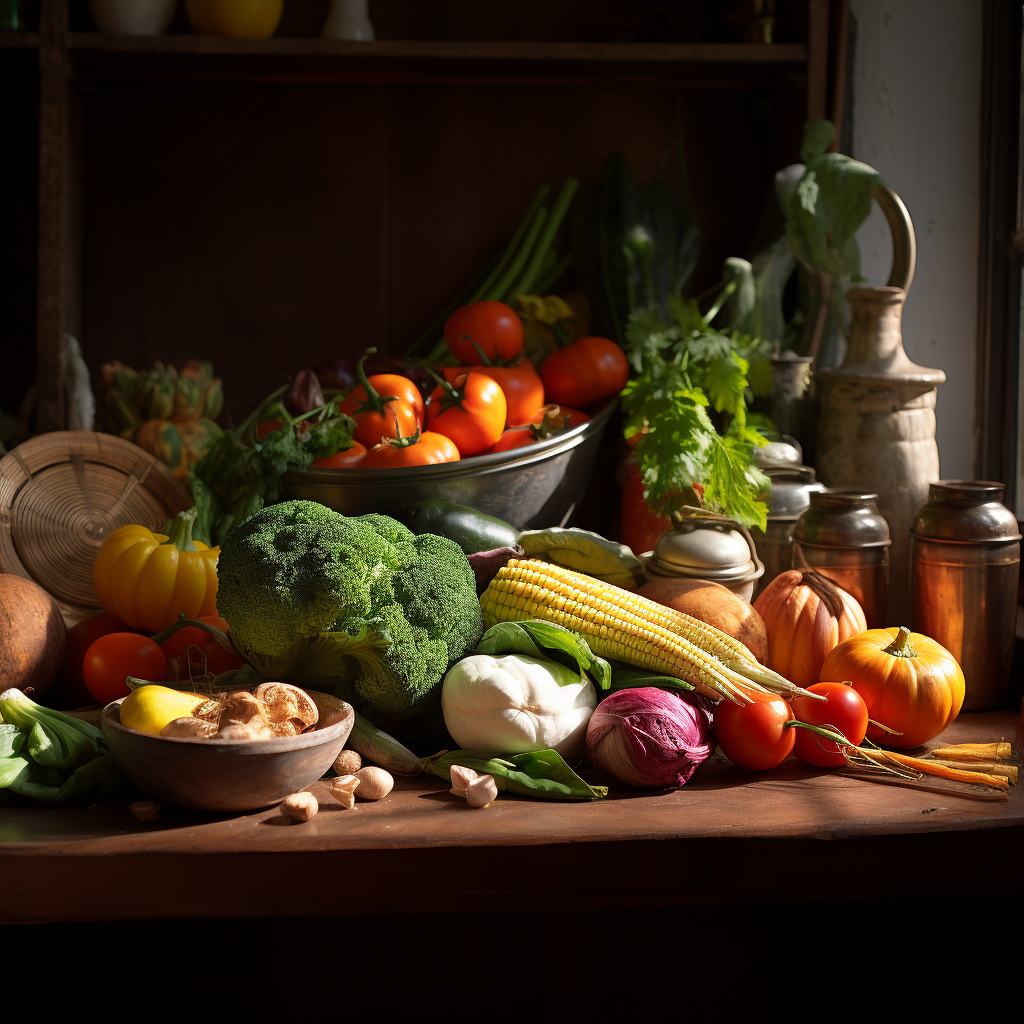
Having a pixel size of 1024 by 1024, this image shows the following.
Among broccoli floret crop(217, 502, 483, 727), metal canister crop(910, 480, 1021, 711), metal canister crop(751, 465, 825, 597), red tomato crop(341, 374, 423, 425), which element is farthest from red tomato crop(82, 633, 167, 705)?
metal canister crop(910, 480, 1021, 711)

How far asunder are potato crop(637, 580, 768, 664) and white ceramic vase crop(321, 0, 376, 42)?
1195 mm

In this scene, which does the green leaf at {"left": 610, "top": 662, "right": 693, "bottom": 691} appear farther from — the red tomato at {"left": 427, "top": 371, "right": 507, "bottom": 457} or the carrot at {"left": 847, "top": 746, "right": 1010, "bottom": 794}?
the red tomato at {"left": 427, "top": 371, "right": 507, "bottom": 457}

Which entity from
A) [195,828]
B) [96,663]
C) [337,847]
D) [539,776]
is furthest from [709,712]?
[96,663]

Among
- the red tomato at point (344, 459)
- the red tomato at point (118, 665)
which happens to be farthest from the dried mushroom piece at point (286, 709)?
the red tomato at point (344, 459)

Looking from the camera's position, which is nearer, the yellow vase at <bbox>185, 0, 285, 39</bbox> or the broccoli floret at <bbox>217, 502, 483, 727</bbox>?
the broccoli floret at <bbox>217, 502, 483, 727</bbox>

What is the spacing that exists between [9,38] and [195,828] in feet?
4.92

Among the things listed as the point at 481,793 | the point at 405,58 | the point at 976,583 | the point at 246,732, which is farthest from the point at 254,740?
the point at 405,58

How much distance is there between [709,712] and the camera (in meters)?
0.98

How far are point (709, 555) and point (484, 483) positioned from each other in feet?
1.12

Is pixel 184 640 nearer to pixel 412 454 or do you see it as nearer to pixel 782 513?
pixel 412 454

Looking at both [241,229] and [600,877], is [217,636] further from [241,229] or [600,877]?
[241,229]

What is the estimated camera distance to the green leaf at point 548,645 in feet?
3.31

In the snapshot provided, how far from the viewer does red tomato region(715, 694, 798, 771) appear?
3.13 feet

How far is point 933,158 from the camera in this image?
173 cm
